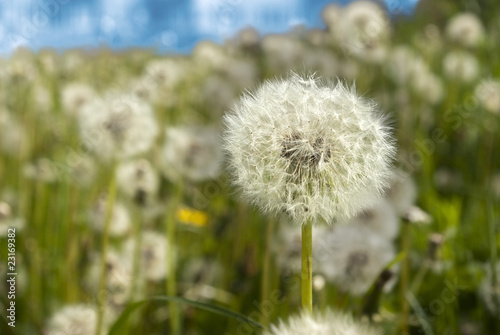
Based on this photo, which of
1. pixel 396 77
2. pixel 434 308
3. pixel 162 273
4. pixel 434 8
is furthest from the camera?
pixel 434 8

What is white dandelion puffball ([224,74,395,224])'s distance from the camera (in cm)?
74

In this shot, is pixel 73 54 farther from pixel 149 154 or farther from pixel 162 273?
pixel 162 273

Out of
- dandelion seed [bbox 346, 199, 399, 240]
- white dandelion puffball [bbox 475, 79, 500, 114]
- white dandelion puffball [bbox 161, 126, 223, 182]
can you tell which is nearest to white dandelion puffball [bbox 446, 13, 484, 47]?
A: white dandelion puffball [bbox 475, 79, 500, 114]

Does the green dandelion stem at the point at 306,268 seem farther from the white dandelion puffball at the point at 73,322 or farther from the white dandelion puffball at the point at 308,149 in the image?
the white dandelion puffball at the point at 73,322

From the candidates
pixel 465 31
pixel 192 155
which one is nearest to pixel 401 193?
pixel 192 155

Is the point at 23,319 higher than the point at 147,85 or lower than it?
lower

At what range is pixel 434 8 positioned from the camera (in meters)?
5.61

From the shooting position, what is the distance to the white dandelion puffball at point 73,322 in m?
1.38

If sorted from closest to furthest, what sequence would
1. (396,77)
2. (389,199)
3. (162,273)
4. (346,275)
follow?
(346,275) < (162,273) < (389,199) < (396,77)

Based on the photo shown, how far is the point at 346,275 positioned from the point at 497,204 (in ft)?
4.48

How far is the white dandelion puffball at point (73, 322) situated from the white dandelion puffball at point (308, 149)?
2.63 feet

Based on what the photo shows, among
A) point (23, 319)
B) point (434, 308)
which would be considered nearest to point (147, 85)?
point (23, 319)

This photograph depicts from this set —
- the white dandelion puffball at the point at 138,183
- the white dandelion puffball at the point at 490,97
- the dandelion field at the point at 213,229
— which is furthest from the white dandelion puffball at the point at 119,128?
the white dandelion puffball at the point at 490,97

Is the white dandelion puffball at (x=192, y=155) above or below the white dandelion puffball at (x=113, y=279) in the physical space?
above
